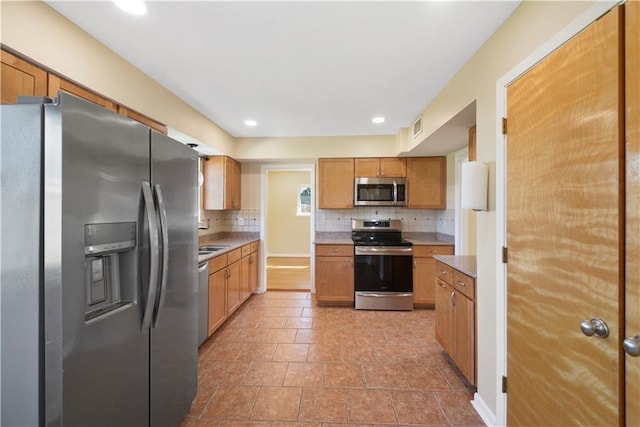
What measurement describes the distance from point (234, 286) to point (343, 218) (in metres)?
2.02

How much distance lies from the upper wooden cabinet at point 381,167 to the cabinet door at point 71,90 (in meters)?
3.07

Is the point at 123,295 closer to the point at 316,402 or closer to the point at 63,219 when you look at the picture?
the point at 63,219

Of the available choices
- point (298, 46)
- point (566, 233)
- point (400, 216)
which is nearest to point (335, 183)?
point (400, 216)

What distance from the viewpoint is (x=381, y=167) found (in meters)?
4.13

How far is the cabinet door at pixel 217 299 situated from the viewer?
2740 mm

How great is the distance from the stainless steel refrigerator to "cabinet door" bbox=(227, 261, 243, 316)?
73.3 inches

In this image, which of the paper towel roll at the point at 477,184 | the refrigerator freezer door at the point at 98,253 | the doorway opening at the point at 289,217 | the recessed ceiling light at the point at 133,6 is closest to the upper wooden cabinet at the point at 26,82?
the recessed ceiling light at the point at 133,6

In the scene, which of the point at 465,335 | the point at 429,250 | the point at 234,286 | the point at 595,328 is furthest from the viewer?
the point at 429,250

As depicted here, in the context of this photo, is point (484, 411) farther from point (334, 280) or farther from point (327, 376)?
point (334, 280)

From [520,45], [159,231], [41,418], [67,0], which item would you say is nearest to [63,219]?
[159,231]

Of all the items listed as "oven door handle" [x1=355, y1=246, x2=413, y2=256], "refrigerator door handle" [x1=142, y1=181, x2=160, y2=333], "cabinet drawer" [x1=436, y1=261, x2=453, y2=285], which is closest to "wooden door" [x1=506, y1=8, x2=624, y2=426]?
"cabinet drawer" [x1=436, y1=261, x2=453, y2=285]

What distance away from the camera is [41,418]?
94 cm

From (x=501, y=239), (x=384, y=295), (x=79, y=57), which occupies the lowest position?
(x=384, y=295)

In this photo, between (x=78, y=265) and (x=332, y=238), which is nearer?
(x=78, y=265)
